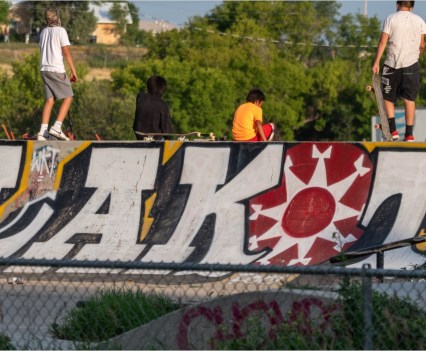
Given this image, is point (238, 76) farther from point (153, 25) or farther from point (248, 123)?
point (153, 25)

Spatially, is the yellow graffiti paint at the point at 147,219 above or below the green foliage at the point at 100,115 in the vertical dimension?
above

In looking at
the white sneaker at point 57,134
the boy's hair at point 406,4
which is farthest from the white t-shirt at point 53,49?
the boy's hair at point 406,4

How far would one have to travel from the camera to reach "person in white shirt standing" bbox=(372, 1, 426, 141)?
1215cm

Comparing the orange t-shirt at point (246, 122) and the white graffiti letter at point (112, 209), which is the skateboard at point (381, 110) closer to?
the orange t-shirt at point (246, 122)

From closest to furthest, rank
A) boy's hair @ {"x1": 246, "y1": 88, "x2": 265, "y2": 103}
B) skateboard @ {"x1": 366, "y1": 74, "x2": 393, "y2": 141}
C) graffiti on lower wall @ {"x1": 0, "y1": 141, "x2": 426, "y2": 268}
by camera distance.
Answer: graffiti on lower wall @ {"x1": 0, "y1": 141, "x2": 426, "y2": 268}
skateboard @ {"x1": 366, "y1": 74, "x2": 393, "y2": 141}
boy's hair @ {"x1": 246, "y1": 88, "x2": 265, "y2": 103}

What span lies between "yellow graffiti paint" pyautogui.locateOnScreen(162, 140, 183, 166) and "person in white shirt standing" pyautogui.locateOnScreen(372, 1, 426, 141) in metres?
2.47

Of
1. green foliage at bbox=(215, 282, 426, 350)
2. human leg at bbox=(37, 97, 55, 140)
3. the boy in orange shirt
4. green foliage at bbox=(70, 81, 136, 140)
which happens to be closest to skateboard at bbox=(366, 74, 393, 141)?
the boy in orange shirt

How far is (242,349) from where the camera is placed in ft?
21.3

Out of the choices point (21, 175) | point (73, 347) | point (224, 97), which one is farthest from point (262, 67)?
point (73, 347)

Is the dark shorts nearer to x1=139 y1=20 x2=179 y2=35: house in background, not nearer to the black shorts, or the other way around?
the black shorts

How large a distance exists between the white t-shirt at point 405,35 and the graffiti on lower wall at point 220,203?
53.3 inches

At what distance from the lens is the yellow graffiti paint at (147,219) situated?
11.4 meters

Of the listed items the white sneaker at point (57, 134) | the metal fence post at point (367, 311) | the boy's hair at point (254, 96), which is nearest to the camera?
the metal fence post at point (367, 311)

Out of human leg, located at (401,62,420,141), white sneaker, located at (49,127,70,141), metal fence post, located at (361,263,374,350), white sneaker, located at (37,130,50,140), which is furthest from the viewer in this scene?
white sneaker, located at (37,130,50,140)
